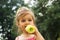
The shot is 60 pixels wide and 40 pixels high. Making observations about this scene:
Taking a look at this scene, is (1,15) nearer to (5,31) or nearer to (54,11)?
(5,31)

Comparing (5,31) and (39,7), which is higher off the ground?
(39,7)

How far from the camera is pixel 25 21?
2469 millimetres

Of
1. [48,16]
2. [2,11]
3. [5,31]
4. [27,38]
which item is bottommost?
[5,31]

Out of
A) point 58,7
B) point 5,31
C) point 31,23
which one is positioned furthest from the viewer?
point 5,31

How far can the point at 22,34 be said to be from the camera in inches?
100

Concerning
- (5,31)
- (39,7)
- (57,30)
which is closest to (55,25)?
(57,30)

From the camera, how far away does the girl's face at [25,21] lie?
8.06 ft

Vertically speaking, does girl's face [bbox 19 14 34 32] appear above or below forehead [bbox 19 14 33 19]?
below

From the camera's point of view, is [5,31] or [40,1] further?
[5,31]

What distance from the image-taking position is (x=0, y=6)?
66.5 feet

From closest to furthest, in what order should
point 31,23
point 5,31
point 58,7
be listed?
1. point 31,23
2. point 58,7
3. point 5,31

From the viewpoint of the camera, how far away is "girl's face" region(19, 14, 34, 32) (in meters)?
2.46

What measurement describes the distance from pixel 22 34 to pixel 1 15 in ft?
57.9

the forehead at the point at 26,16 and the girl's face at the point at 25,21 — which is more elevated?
the forehead at the point at 26,16
